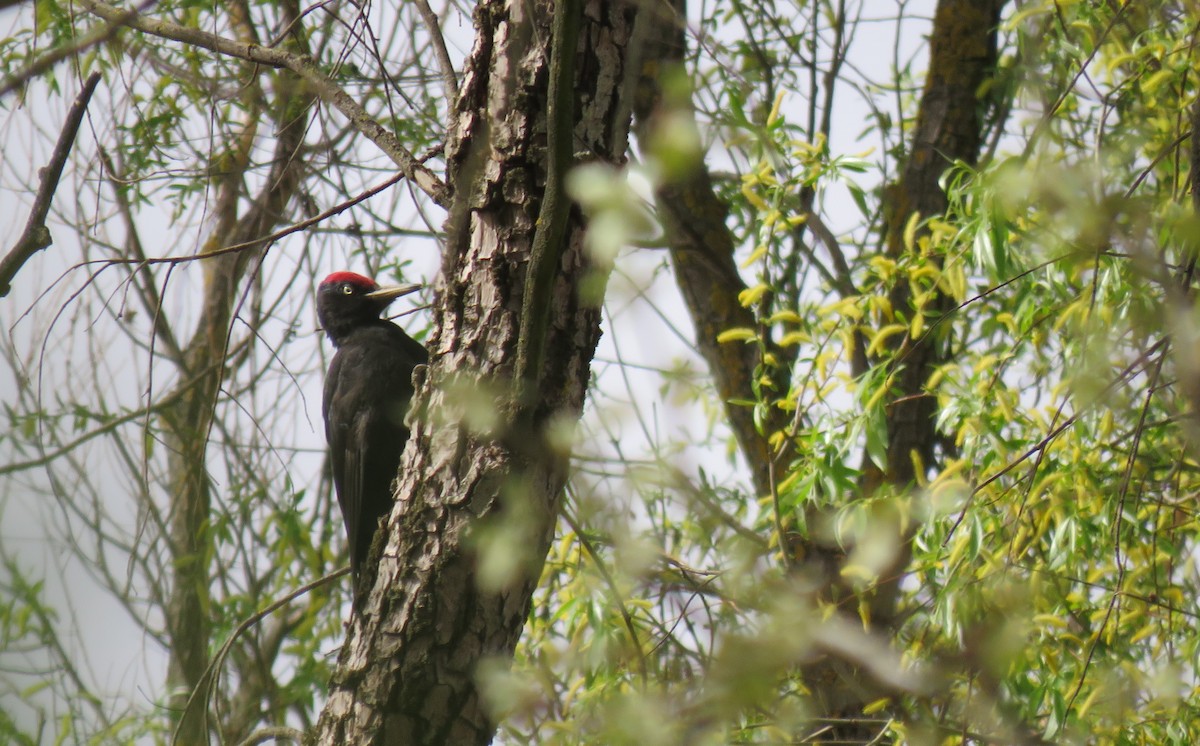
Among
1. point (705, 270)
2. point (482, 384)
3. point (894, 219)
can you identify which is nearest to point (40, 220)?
point (482, 384)

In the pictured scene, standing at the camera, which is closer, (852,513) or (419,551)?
(419,551)

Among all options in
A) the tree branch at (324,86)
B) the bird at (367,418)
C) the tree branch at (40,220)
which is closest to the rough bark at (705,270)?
the bird at (367,418)

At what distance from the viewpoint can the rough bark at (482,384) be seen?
6.93ft

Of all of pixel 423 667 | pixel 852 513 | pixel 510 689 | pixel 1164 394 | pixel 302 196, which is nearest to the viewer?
pixel 510 689

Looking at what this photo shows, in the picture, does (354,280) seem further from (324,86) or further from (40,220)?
A: (40,220)

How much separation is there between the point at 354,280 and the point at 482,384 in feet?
8.83

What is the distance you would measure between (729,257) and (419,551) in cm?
272

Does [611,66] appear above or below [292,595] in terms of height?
above

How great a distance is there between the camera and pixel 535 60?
2.16m

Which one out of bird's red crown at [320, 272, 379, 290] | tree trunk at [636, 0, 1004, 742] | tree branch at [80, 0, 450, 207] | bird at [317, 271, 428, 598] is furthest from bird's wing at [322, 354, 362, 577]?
tree branch at [80, 0, 450, 207]

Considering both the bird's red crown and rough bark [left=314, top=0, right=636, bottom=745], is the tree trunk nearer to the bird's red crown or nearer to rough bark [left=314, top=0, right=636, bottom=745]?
the bird's red crown

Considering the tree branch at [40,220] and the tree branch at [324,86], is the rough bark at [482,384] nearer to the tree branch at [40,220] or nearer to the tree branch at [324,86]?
the tree branch at [324,86]

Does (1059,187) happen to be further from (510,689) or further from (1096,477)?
(1096,477)

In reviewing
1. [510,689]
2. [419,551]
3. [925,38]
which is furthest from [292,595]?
[925,38]
